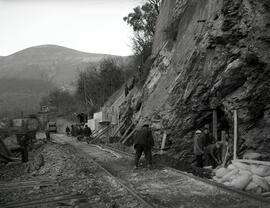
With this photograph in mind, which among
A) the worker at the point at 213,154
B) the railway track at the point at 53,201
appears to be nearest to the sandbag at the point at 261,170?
the worker at the point at 213,154

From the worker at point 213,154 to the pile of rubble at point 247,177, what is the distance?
2.16 metres

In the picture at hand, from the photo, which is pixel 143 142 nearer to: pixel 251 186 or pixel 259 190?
pixel 251 186

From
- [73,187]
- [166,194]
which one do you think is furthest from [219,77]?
[73,187]

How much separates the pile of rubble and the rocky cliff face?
8.43 ft

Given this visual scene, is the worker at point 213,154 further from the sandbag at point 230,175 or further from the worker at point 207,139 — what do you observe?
the sandbag at point 230,175

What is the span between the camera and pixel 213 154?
43.0 feet

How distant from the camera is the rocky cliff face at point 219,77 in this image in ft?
A: 42.8

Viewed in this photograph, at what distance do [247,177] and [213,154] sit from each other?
403cm

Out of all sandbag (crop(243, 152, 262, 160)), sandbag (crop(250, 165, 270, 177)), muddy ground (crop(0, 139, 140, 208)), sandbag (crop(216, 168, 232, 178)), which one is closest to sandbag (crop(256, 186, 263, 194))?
sandbag (crop(250, 165, 270, 177))

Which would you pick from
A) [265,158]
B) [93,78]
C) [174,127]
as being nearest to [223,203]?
[265,158]

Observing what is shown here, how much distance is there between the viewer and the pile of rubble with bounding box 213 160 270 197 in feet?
28.5

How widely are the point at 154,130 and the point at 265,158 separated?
8.00 metres

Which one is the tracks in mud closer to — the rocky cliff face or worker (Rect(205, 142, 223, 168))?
worker (Rect(205, 142, 223, 168))

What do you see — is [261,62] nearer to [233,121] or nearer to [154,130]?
[233,121]
